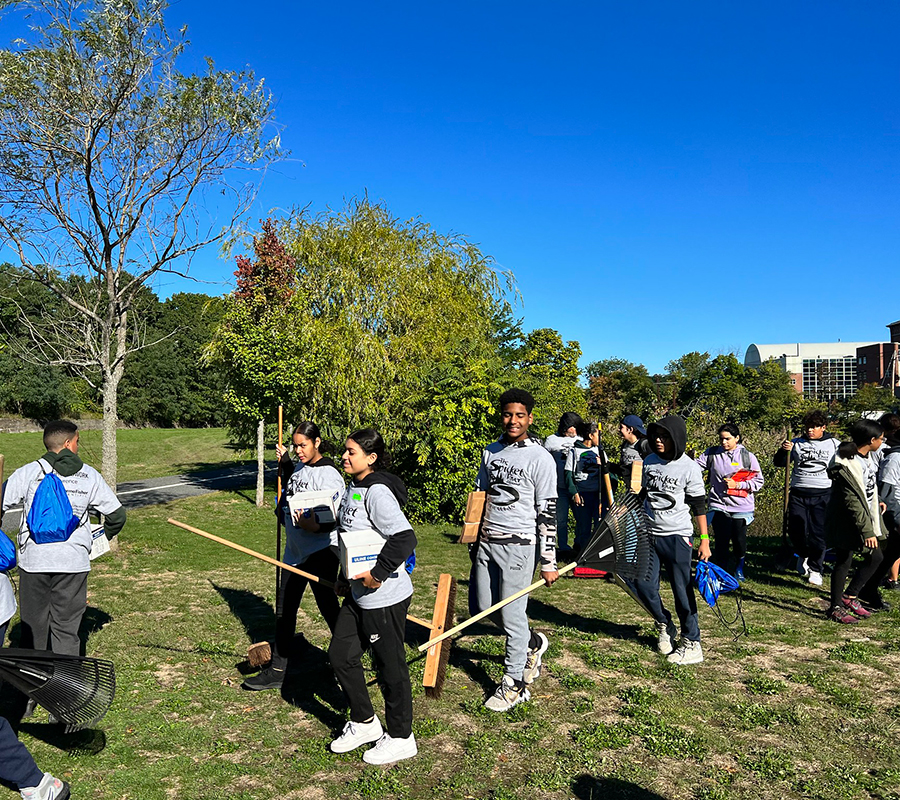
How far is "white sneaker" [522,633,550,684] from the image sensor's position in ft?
16.4

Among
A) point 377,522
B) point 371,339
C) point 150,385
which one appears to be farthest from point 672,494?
point 150,385

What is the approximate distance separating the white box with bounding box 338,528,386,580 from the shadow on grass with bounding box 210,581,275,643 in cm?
290

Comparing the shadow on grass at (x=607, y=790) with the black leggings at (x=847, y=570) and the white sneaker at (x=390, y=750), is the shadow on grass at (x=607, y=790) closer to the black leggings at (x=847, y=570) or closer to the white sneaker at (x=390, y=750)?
the white sneaker at (x=390, y=750)

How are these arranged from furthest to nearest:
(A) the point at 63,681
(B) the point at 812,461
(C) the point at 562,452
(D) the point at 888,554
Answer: (C) the point at 562,452, (B) the point at 812,461, (D) the point at 888,554, (A) the point at 63,681

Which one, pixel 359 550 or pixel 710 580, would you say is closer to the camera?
pixel 359 550

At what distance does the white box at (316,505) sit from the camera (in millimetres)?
5055

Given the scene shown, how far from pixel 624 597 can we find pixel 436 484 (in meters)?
6.51

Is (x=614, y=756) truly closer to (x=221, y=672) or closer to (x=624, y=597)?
(x=221, y=672)

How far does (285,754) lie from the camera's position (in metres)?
4.11

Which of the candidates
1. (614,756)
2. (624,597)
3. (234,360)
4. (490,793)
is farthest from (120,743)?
(234,360)

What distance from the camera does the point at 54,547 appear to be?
4.48m

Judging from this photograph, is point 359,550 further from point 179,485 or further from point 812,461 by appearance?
point 179,485

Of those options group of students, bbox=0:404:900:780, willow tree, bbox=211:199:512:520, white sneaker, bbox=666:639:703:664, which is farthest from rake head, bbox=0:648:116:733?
willow tree, bbox=211:199:512:520

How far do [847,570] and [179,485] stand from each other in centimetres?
1954
